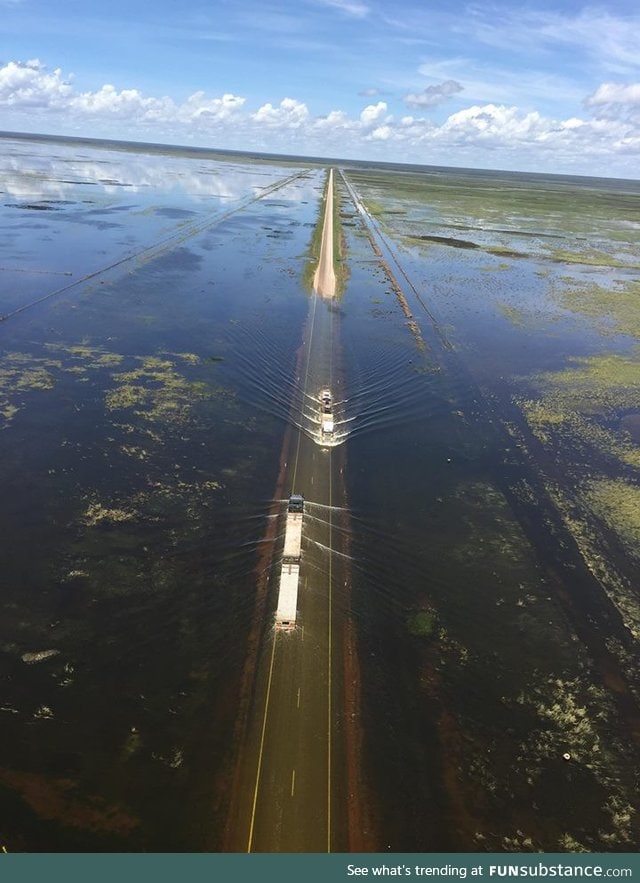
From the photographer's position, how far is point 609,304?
275 ft

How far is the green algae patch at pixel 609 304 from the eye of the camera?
245ft

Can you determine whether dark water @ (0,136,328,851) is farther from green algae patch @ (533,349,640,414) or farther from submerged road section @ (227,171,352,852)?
green algae patch @ (533,349,640,414)

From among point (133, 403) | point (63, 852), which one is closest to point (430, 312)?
point (133, 403)

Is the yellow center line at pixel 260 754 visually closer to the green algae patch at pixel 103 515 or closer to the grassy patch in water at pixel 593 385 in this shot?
the green algae patch at pixel 103 515

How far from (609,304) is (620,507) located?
60565 millimetres

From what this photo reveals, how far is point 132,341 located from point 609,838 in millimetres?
52481

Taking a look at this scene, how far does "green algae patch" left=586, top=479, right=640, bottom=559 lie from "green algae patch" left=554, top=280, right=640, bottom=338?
42.4m

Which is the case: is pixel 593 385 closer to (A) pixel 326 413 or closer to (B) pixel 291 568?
(A) pixel 326 413

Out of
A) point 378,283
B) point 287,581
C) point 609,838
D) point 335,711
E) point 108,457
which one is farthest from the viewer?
point 378,283

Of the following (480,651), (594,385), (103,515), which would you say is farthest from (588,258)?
(103,515)

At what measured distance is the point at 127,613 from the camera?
24.9 meters

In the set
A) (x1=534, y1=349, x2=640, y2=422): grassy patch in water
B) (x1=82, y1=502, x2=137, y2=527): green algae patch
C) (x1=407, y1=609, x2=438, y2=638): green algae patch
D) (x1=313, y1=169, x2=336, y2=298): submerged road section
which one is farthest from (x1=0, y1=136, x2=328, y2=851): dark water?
(x1=534, y1=349, x2=640, y2=422): grassy patch in water

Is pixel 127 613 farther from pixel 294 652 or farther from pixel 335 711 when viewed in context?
pixel 335 711

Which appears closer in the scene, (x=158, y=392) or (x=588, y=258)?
(x=158, y=392)
